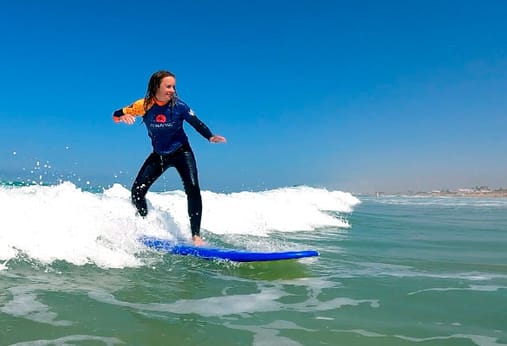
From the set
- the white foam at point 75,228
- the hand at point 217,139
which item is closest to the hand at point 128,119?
the hand at point 217,139

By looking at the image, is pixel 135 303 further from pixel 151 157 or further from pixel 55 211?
pixel 151 157

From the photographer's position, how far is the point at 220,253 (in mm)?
5109

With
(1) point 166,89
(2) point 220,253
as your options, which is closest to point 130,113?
(1) point 166,89

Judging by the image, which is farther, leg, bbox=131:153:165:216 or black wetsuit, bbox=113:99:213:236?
leg, bbox=131:153:165:216

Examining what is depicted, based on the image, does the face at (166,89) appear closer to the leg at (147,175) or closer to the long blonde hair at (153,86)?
the long blonde hair at (153,86)

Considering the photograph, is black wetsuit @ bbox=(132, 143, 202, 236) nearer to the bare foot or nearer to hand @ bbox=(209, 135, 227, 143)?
the bare foot

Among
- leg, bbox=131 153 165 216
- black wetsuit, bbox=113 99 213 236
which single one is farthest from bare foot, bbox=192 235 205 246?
leg, bbox=131 153 165 216

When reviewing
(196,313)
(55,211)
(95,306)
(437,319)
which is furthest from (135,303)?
(55,211)

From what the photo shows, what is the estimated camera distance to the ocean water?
2.80m

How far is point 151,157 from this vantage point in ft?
21.0

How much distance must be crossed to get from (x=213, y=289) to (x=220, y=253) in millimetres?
1194

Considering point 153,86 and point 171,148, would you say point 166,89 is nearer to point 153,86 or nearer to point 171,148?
point 153,86

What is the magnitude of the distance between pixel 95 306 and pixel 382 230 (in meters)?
7.83

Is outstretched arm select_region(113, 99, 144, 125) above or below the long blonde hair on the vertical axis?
below
